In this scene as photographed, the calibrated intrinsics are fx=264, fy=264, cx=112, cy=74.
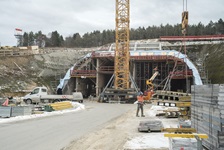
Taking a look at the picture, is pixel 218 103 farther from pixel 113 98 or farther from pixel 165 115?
pixel 113 98

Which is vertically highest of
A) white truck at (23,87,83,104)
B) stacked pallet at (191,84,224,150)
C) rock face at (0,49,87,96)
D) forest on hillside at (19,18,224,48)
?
forest on hillside at (19,18,224,48)

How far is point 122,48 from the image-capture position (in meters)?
43.5

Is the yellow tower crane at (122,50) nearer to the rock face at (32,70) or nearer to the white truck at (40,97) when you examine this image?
the white truck at (40,97)

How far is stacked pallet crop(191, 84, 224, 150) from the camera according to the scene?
21.9 ft

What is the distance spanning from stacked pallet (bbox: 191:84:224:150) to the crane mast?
33017 mm

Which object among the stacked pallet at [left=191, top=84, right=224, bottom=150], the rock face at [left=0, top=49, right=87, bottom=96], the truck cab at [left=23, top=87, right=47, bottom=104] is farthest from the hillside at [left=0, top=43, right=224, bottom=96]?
the stacked pallet at [left=191, top=84, right=224, bottom=150]

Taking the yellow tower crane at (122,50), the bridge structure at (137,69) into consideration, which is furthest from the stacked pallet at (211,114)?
the bridge structure at (137,69)

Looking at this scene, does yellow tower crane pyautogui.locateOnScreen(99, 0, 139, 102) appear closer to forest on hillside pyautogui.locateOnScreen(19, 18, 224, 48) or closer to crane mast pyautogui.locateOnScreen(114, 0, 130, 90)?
crane mast pyautogui.locateOnScreen(114, 0, 130, 90)

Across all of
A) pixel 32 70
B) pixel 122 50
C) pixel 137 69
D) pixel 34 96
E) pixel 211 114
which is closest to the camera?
pixel 211 114

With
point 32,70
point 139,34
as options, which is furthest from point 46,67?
point 139,34

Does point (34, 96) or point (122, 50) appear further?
point (122, 50)

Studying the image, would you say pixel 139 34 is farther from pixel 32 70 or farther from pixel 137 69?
pixel 32 70

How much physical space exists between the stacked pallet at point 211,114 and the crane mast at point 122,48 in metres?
33.0

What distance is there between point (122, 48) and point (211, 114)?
120 ft
